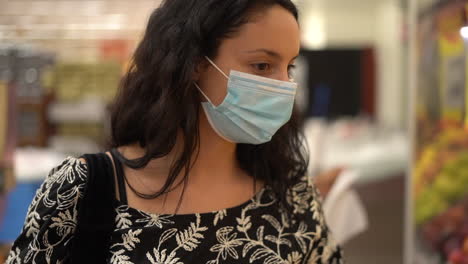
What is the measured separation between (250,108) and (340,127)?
656cm

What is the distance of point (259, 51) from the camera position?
1.58 m

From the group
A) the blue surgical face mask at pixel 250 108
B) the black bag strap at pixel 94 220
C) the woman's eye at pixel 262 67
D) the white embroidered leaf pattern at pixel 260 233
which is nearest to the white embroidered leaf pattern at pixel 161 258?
the black bag strap at pixel 94 220

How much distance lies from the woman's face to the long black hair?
0.02 meters

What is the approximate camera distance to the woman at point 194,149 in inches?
61.3

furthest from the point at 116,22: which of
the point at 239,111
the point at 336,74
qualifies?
the point at 336,74

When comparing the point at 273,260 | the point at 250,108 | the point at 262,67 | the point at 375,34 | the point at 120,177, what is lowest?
the point at 273,260

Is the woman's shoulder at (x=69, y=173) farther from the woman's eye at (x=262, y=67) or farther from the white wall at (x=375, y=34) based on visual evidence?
the white wall at (x=375, y=34)

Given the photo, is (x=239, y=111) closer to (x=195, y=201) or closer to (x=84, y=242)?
(x=195, y=201)

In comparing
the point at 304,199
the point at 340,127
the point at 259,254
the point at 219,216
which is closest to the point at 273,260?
the point at 259,254

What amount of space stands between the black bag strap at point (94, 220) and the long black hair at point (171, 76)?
82 mm

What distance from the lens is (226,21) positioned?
159cm

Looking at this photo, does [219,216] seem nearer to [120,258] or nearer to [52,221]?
[120,258]

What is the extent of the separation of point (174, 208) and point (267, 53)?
17.6 inches

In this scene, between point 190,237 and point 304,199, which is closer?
point 190,237
